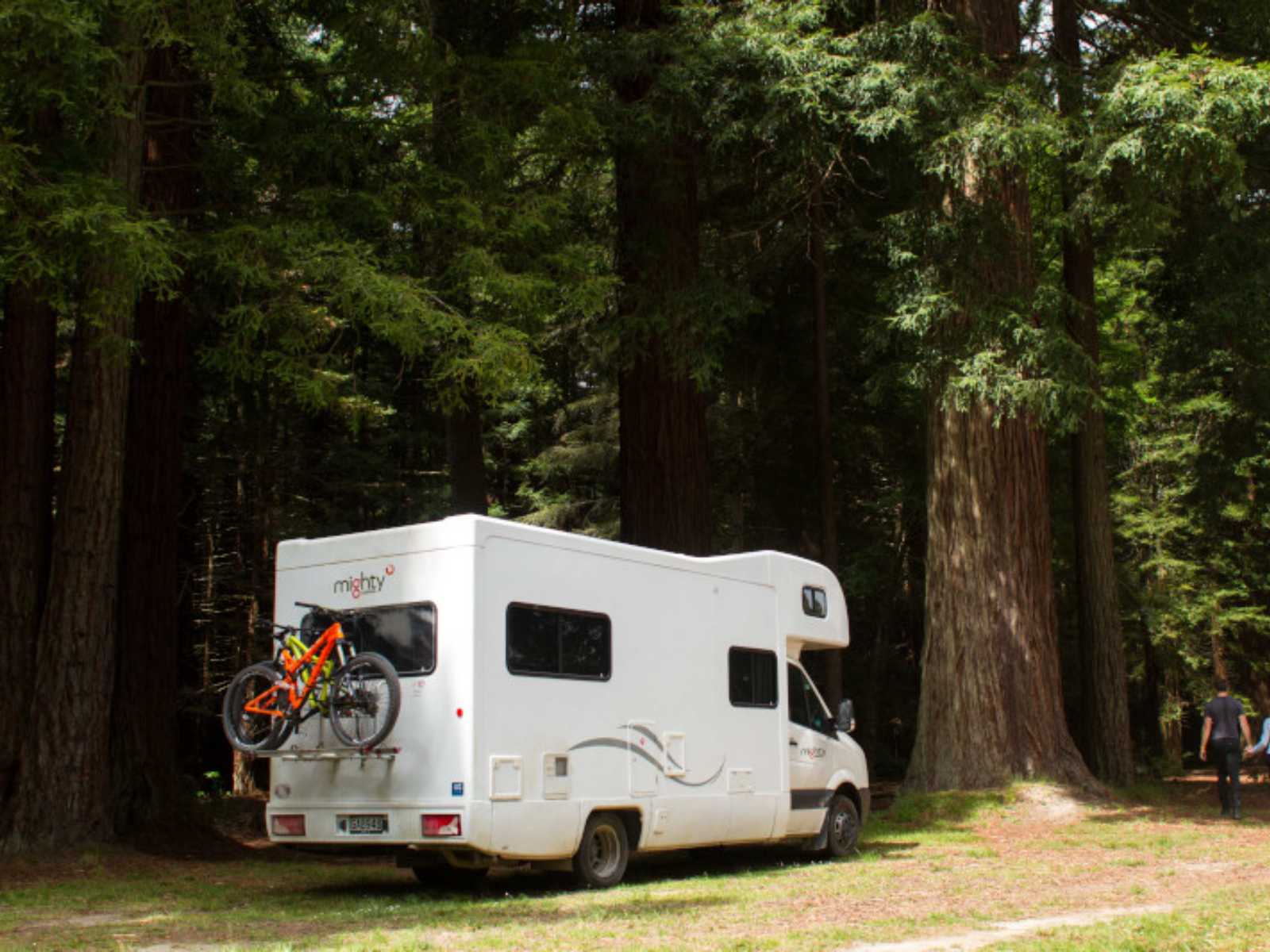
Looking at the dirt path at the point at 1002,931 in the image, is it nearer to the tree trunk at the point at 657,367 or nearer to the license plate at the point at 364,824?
the license plate at the point at 364,824

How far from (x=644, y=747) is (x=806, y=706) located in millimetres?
2690

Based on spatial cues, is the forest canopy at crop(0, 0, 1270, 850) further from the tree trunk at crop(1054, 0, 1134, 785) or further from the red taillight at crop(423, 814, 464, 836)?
the red taillight at crop(423, 814, 464, 836)

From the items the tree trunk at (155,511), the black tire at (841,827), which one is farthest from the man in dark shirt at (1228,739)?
the tree trunk at (155,511)

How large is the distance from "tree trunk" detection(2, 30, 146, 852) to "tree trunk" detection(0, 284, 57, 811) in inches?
15.5

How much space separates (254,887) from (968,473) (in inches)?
382

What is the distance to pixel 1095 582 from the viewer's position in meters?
21.4

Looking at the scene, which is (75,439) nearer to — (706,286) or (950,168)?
(706,286)

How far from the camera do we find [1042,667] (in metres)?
17.1

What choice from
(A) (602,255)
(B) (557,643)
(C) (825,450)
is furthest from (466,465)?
(B) (557,643)

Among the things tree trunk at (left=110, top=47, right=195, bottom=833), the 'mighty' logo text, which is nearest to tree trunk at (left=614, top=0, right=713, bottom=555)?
tree trunk at (left=110, top=47, right=195, bottom=833)

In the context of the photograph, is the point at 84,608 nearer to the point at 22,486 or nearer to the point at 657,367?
the point at 22,486

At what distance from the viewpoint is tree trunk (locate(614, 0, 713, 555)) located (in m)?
17.4

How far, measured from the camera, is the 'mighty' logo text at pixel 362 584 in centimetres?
1052

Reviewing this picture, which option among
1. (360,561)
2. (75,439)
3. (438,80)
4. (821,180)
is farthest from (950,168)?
(75,439)
